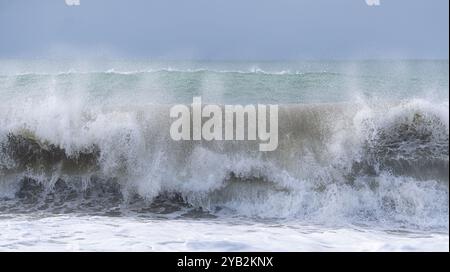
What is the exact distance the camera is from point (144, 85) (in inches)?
498

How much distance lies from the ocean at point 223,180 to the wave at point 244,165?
0.7 inches

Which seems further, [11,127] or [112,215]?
[11,127]

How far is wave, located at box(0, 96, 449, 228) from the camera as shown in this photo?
652 centimetres

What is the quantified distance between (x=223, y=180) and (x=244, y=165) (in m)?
0.41

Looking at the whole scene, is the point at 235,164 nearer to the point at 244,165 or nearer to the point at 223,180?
the point at 244,165

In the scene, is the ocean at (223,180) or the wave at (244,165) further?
the wave at (244,165)

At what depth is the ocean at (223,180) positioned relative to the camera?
5.43 m

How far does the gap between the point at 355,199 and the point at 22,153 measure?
17.4 ft

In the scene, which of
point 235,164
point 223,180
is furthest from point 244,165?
point 223,180

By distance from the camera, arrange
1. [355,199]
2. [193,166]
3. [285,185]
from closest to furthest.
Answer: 1. [355,199]
2. [285,185]
3. [193,166]

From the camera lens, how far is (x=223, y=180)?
7.12 m

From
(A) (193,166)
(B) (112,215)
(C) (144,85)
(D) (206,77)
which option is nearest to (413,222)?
(A) (193,166)

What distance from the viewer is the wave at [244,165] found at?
6.52 metres
